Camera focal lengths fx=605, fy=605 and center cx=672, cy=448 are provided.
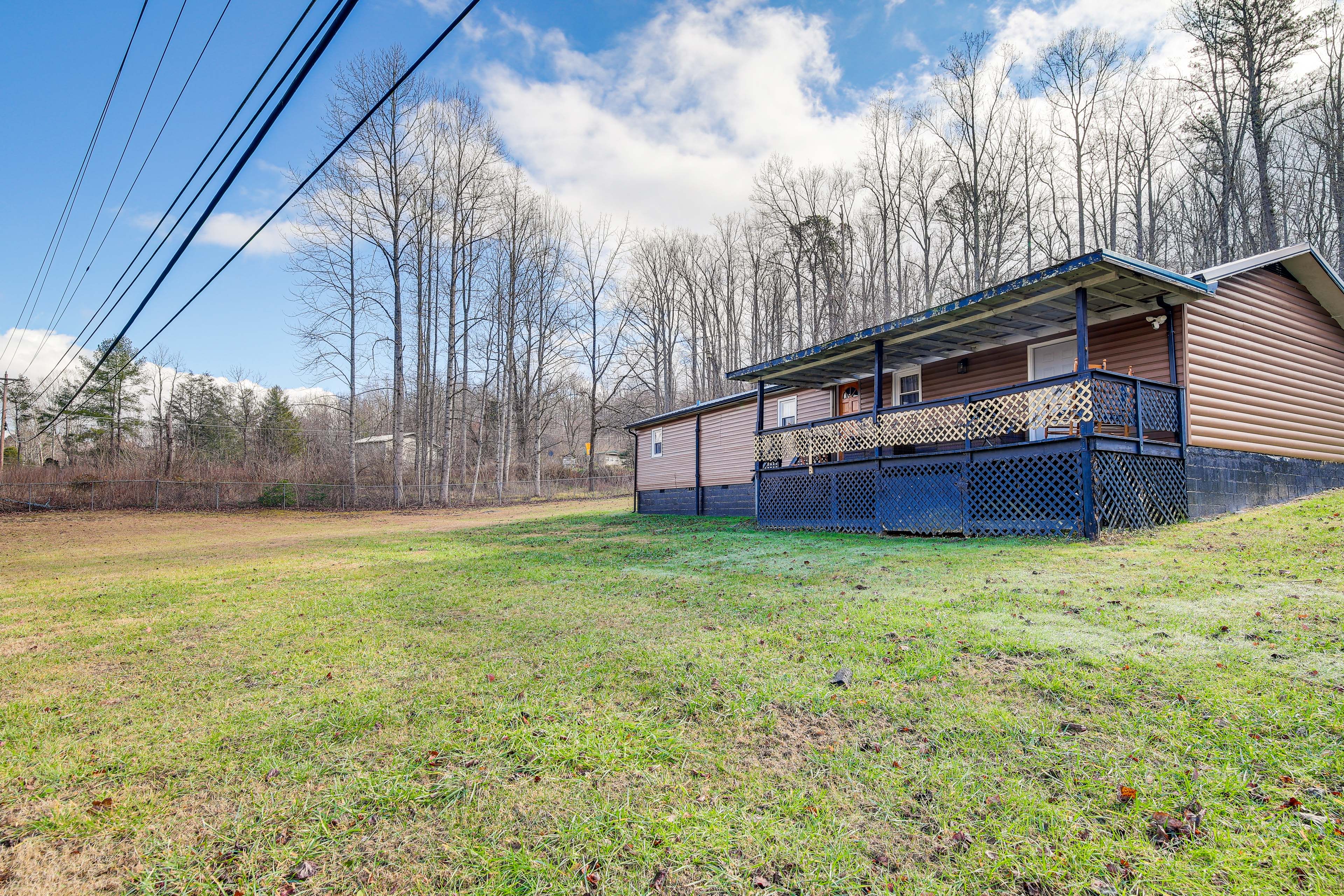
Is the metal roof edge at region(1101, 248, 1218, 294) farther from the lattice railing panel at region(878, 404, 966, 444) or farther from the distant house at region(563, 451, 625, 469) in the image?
the distant house at region(563, 451, 625, 469)

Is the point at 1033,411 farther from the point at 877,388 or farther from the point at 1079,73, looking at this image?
the point at 1079,73

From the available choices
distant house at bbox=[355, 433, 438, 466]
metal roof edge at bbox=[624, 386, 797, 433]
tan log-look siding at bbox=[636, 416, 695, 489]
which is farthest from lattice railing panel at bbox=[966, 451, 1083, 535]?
distant house at bbox=[355, 433, 438, 466]

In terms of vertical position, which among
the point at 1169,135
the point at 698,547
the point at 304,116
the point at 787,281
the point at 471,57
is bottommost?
the point at 698,547

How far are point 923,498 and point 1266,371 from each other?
22.3 ft

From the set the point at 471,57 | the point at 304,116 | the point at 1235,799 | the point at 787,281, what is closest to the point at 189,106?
the point at 304,116

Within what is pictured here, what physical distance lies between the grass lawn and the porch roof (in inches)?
179

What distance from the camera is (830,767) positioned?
2527mm

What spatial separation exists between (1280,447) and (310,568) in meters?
16.8

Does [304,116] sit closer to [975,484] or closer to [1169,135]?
[975,484]

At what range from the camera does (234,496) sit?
24.9 meters

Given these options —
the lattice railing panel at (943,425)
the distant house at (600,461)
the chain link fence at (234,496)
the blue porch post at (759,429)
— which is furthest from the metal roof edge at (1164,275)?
the distant house at (600,461)

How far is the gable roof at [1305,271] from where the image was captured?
10164 millimetres

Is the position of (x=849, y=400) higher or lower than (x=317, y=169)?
lower

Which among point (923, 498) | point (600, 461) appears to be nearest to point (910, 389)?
point (923, 498)
